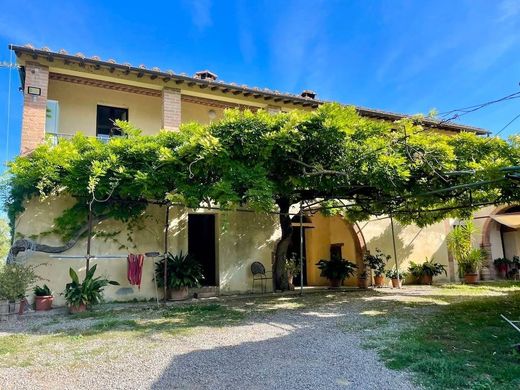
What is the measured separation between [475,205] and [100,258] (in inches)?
524

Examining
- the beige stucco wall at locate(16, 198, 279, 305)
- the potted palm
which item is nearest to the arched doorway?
the beige stucco wall at locate(16, 198, 279, 305)

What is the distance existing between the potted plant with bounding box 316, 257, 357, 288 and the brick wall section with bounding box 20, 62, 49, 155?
12.3 m

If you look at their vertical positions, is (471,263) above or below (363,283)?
above

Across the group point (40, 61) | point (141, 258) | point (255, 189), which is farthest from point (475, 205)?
point (40, 61)

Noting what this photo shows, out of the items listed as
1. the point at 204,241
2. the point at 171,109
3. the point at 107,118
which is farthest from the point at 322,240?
the point at 107,118

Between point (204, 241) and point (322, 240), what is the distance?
6988 mm

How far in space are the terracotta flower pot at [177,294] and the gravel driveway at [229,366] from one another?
217 inches

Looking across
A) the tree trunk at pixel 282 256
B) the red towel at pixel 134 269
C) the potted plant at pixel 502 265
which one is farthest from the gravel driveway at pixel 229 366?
the potted plant at pixel 502 265

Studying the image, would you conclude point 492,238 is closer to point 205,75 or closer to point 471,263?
point 471,263

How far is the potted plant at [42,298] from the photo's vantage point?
36.4 ft

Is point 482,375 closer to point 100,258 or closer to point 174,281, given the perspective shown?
point 174,281

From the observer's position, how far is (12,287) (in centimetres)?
984

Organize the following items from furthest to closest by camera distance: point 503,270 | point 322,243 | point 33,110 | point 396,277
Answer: point 503,270 < point 322,243 < point 396,277 < point 33,110

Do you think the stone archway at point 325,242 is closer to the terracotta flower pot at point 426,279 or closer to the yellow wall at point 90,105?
the terracotta flower pot at point 426,279
